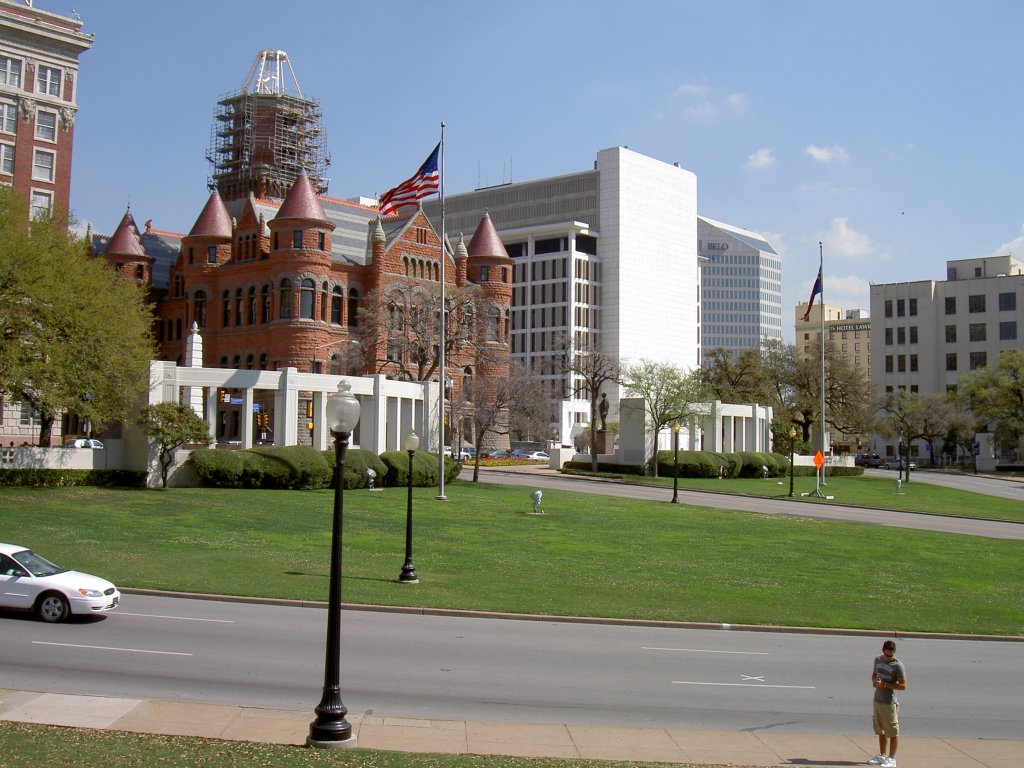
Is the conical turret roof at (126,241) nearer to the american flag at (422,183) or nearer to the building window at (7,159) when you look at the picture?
the building window at (7,159)

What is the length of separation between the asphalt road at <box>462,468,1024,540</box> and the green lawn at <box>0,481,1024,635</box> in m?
5.07

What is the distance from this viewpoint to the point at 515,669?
51.0ft

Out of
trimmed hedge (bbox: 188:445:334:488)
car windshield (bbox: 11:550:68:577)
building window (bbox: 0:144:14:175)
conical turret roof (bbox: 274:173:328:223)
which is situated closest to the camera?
car windshield (bbox: 11:550:68:577)

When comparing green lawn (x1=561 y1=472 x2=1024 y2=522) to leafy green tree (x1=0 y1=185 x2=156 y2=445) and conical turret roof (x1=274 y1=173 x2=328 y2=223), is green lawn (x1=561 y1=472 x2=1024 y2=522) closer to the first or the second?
conical turret roof (x1=274 y1=173 x2=328 y2=223)

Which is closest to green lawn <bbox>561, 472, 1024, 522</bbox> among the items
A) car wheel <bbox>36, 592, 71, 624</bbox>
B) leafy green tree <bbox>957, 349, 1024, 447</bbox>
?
leafy green tree <bbox>957, 349, 1024, 447</bbox>

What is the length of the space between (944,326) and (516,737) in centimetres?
11975

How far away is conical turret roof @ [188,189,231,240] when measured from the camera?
81.8m

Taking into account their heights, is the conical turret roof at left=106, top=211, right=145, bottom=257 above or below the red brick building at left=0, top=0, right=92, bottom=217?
below

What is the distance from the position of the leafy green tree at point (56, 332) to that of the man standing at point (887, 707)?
31808 mm

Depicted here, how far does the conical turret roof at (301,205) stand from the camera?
74119 mm

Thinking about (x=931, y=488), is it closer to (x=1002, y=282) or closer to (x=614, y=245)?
(x=1002, y=282)

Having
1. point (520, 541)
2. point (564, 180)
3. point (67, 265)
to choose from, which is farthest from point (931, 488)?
point (564, 180)

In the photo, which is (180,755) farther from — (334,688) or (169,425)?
(169,425)

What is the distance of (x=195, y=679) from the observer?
1401 centimetres
